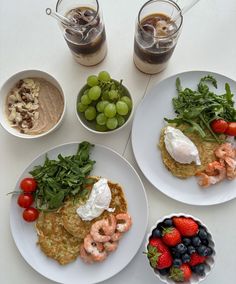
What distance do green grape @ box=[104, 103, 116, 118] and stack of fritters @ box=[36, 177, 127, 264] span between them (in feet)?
0.92

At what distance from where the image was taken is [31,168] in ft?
4.82

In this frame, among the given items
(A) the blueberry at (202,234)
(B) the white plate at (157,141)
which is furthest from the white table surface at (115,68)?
(A) the blueberry at (202,234)

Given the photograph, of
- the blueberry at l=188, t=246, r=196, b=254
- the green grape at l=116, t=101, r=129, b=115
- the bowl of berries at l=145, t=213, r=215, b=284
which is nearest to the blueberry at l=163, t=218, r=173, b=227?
the bowl of berries at l=145, t=213, r=215, b=284

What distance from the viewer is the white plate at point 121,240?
56.5 inches

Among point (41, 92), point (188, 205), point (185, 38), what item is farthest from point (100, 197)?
point (185, 38)

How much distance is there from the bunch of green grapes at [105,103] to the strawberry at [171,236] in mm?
432

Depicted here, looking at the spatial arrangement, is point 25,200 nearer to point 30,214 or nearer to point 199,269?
point 30,214

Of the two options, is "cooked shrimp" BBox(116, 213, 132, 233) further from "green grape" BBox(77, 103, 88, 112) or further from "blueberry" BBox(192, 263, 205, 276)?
"green grape" BBox(77, 103, 88, 112)

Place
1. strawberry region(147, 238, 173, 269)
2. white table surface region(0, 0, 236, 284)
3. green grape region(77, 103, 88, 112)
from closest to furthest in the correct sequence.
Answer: strawberry region(147, 238, 173, 269) → green grape region(77, 103, 88, 112) → white table surface region(0, 0, 236, 284)

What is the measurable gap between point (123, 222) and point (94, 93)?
0.52 metres

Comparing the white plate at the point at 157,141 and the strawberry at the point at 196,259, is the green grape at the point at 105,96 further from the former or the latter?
the strawberry at the point at 196,259

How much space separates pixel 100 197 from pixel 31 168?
12.1 inches

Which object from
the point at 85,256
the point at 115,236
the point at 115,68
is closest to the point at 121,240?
the point at 115,236

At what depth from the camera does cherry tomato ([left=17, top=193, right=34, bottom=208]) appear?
56.1 inches
